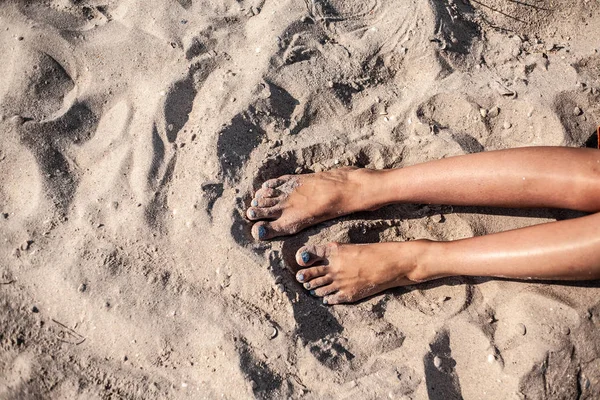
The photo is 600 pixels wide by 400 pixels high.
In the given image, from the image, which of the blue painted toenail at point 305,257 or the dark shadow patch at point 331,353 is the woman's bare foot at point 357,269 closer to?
the blue painted toenail at point 305,257

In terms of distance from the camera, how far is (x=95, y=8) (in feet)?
7.22

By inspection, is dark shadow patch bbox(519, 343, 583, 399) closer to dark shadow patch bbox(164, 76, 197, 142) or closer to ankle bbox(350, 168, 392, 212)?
ankle bbox(350, 168, 392, 212)

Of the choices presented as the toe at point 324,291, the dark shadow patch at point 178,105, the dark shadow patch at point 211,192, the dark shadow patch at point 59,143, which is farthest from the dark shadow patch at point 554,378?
the dark shadow patch at point 59,143

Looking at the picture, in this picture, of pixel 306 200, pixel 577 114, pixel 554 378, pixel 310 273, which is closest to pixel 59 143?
pixel 306 200

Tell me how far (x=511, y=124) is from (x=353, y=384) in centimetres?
136

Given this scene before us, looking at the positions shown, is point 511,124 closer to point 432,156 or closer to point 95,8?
point 432,156

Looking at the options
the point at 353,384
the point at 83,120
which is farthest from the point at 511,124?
the point at 83,120

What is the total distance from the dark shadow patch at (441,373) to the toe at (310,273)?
534 millimetres

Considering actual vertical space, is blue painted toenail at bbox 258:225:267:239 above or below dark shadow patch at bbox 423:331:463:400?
above

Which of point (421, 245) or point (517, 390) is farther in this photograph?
point (421, 245)

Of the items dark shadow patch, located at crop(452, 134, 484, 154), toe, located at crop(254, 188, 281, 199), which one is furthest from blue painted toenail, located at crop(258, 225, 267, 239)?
dark shadow patch, located at crop(452, 134, 484, 154)

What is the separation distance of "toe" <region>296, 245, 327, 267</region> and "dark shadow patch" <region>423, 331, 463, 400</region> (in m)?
0.58

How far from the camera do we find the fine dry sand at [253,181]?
70.8 inches

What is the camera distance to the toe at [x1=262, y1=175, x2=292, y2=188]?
2.06 meters
